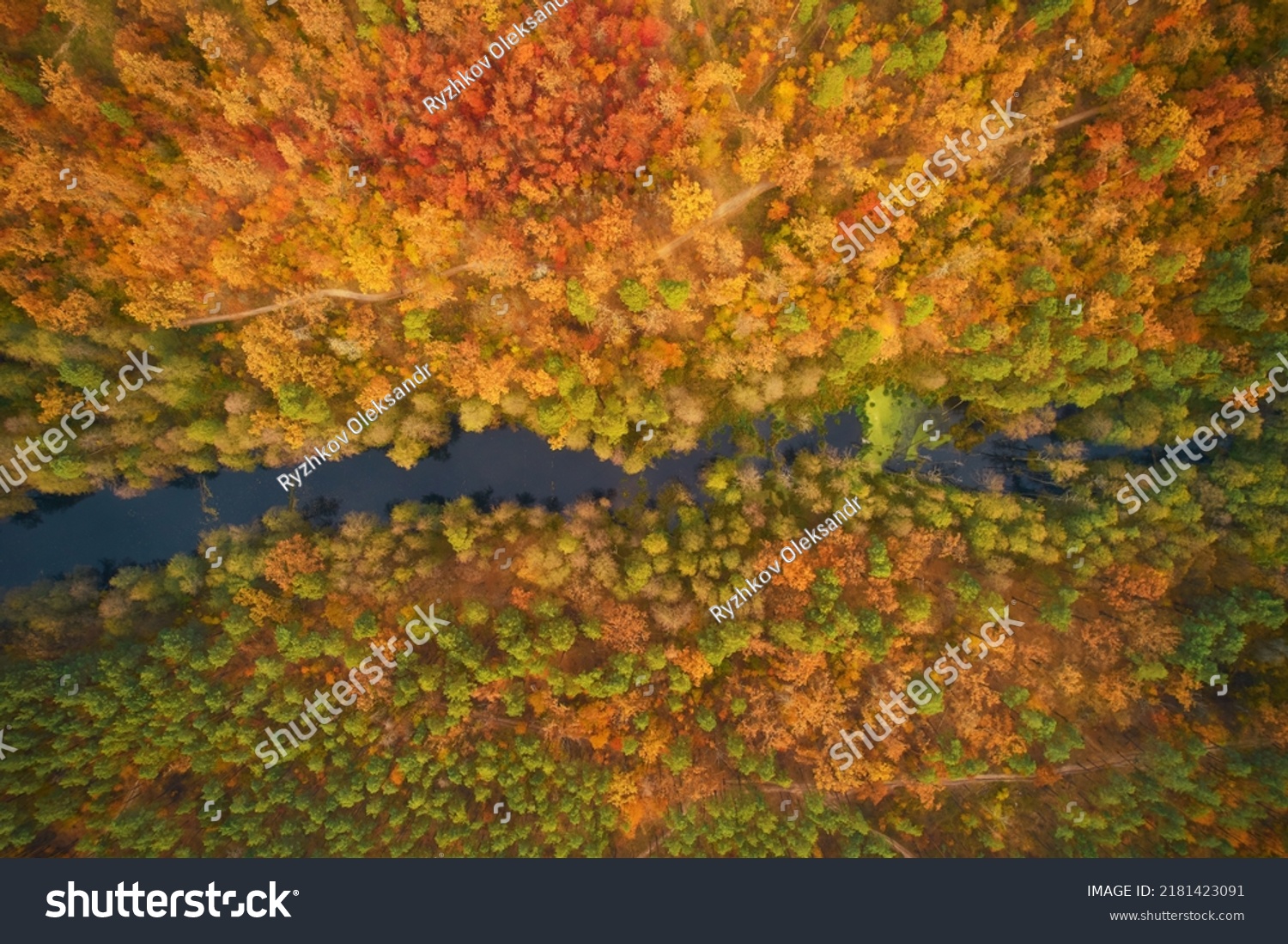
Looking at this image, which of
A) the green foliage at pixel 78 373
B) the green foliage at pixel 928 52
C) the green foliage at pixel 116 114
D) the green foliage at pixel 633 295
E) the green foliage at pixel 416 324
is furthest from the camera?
the green foliage at pixel 416 324

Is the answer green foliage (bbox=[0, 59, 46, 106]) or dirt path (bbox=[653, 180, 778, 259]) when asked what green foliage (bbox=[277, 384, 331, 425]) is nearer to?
green foliage (bbox=[0, 59, 46, 106])

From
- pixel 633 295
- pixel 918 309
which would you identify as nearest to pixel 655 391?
pixel 633 295

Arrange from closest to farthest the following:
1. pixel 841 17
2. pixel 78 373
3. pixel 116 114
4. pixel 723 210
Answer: pixel 841 17 → pixel 116 114 → pixel 78 373 → pixel 723 210

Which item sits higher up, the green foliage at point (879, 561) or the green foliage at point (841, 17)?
the green foliage at point (841, 17)

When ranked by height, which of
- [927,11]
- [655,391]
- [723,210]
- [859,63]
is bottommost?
[655,391]

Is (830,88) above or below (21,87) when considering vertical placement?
below

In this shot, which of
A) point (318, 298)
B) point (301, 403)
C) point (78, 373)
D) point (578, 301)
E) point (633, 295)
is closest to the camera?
point (633, 295)

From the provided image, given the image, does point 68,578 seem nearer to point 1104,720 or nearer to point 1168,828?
point 1104,720

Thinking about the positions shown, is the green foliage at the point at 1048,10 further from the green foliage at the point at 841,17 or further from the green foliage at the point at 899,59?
the green foliage at the point at 841,17

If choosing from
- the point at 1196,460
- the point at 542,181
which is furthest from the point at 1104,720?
the point at 542,181

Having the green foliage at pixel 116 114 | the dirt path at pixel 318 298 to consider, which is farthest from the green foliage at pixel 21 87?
the dirt path at pixel 318 298

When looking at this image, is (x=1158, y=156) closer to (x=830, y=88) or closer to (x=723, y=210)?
(x=830, y=88)
